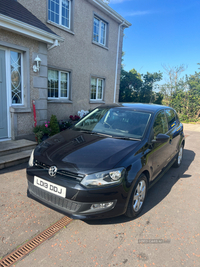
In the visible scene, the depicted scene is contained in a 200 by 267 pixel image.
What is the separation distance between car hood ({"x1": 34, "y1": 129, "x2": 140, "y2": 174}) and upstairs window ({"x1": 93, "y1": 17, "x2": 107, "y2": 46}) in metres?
8.56

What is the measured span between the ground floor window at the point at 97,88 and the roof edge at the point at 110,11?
3387 mm

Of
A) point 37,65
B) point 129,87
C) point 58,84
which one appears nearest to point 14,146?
point 37,65

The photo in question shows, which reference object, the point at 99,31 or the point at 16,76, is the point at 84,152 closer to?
the point at 16,76

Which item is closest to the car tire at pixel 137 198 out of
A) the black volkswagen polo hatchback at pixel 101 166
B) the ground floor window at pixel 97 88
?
the black volkswagen polo hatchback at pixel 101 166

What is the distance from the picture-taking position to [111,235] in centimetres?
264

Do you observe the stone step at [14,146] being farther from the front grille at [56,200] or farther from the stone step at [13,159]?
the front grille at [56,200]

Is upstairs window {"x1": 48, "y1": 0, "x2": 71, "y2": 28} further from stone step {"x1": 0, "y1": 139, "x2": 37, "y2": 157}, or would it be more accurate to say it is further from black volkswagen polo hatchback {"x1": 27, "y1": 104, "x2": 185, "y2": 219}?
black volkswagen polo hatchback {"x1": 27, "y1": 104, "x2": 185, "y2": 219}

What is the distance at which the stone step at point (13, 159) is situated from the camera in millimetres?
4613

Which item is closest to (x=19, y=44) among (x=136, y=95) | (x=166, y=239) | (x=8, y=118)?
(x=8, y=118)

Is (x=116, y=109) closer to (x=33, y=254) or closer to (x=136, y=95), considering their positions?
(x=33, y=254)

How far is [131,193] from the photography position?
272 cm

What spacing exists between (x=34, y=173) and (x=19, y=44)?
449 centimetres

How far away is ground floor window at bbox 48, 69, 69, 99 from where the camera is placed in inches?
327

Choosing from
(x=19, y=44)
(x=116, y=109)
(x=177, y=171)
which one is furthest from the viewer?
(x=19, y=44)
